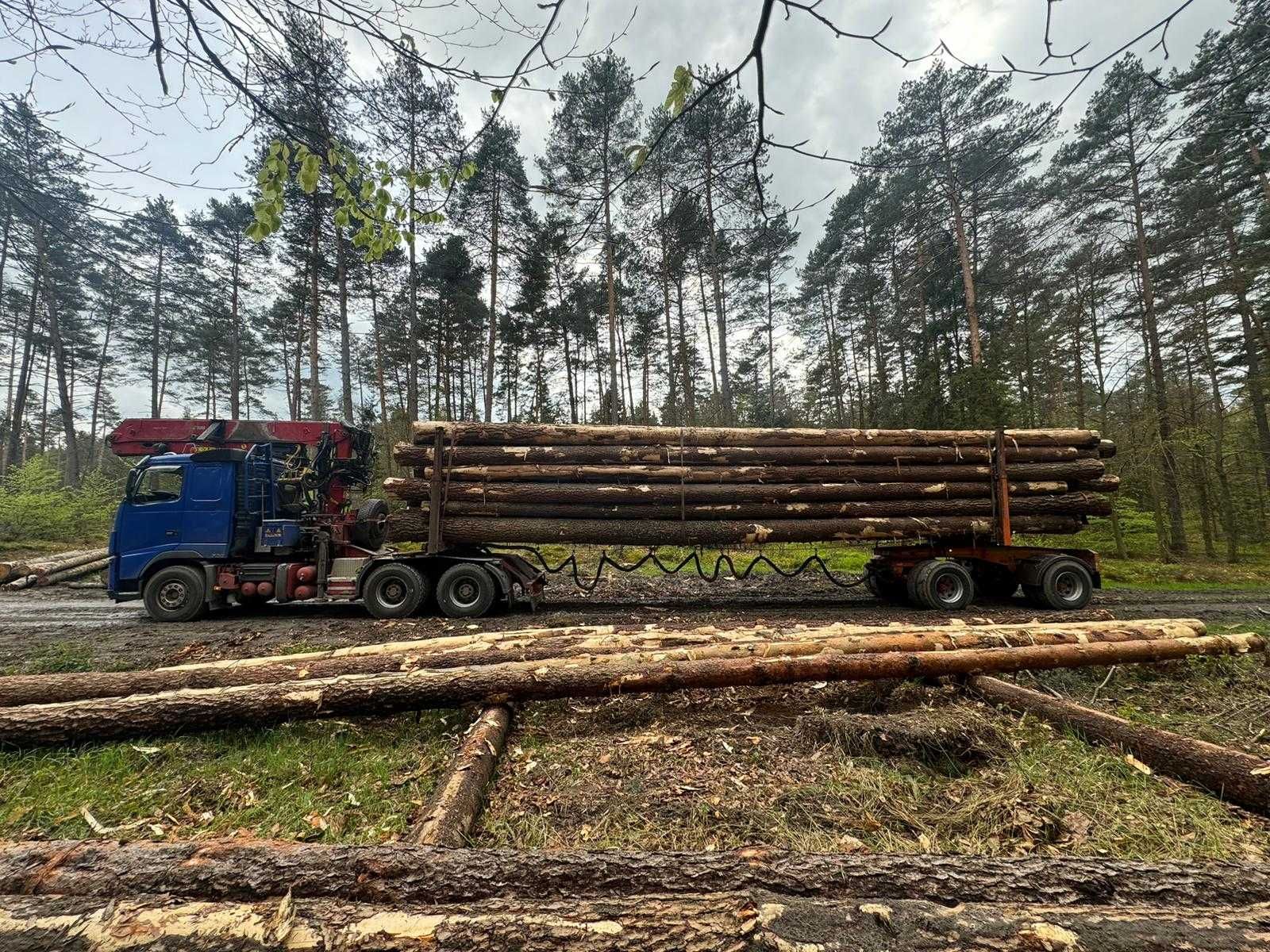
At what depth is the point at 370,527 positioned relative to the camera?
8.24 metres

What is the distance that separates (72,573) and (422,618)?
1119 cm

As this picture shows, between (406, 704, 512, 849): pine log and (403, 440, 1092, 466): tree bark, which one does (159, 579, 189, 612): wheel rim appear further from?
(406, 704, 512, 849): pine log

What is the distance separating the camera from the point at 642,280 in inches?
881

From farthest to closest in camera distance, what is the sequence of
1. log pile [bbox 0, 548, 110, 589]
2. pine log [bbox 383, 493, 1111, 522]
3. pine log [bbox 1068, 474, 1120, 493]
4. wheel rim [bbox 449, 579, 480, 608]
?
log pile [bbox 0, 548, 110, 589] < pine log [bbox 1068, 474, 1120, 493] < pine log [bbox 383, 493, 1111, 522] < wheel rim [bbox 449, 579, 480, 608]

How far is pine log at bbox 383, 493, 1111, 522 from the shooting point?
765 centimetres

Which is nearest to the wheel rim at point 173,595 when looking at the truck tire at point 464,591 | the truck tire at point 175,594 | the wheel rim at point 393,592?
the truck tire at point 175,594

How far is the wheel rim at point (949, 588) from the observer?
25.2ft

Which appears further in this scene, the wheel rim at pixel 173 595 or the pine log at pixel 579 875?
the wheel rim at pixel 173 595

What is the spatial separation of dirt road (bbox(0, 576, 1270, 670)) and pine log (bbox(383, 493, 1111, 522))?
1.50 metres

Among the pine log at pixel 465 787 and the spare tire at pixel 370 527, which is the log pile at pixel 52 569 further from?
the pine log at pixel 465 787

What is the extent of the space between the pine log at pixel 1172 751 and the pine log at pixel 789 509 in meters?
4.44

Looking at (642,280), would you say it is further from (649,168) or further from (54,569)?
(54,569)

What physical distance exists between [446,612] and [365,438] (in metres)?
4.38

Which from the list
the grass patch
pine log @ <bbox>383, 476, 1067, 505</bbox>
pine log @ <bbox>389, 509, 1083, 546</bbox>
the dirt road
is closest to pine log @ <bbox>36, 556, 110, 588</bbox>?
the dirt road
